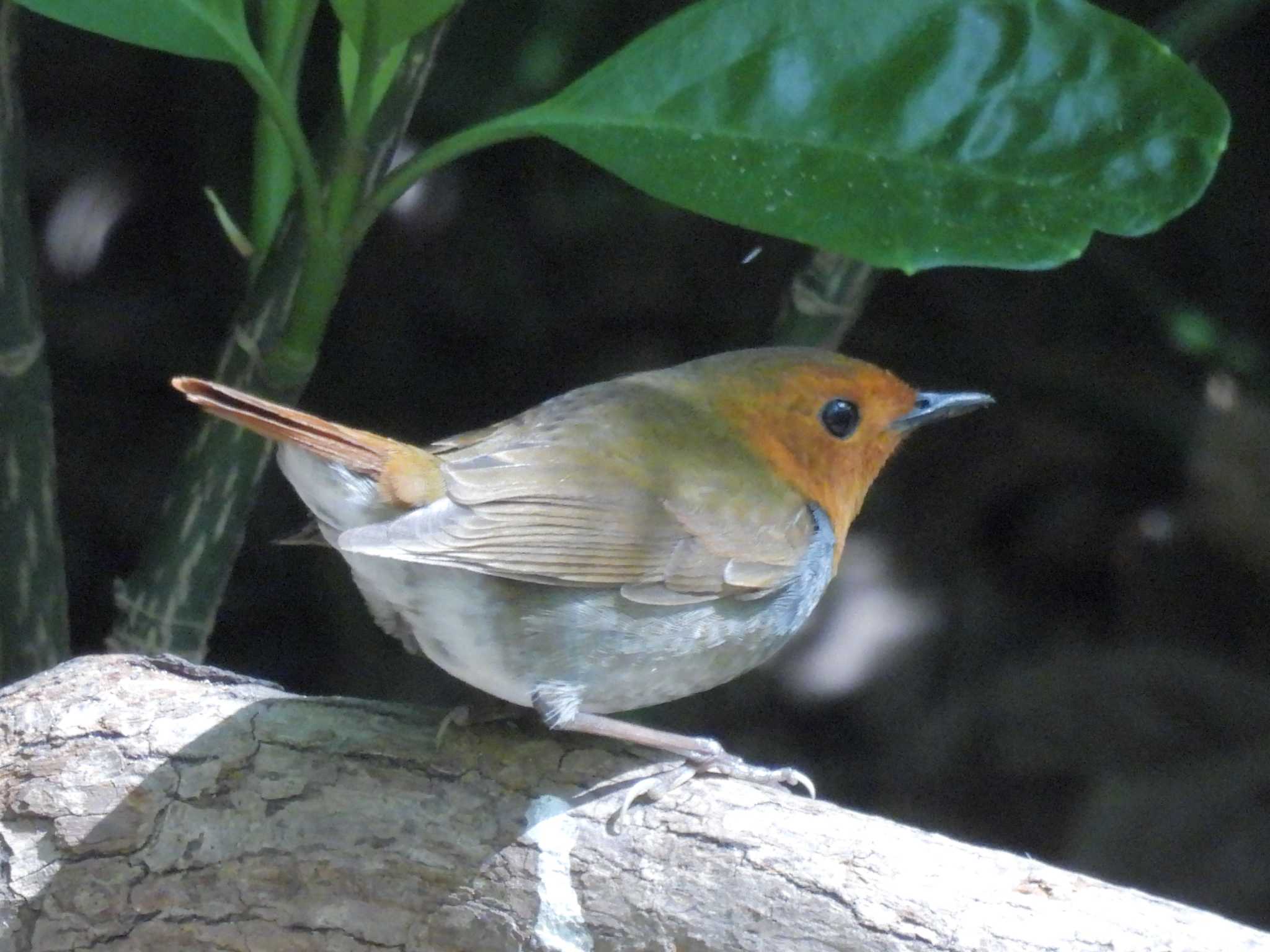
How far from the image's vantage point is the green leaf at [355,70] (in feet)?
8.50

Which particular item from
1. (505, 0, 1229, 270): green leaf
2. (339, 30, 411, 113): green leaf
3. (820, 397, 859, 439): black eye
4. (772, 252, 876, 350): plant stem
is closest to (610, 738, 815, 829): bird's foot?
(820, 397, 859, 439): black eye

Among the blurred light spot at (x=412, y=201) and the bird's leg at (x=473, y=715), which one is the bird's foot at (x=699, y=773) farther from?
the blurred light spot at (x=412, y=201)

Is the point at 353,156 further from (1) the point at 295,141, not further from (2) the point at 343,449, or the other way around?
(2) the point at 343,449

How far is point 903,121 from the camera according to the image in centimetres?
238

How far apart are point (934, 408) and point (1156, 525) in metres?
1.46

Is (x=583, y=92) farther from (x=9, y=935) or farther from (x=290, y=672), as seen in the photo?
(x=290, y=672)

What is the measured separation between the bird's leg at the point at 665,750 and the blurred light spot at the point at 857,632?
4.92 feet

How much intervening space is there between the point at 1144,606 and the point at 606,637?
87.1 inches

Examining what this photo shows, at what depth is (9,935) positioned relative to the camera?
2.30 meters

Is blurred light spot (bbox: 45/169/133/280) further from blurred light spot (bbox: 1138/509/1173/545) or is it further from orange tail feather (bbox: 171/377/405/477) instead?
blurred light spot (bbox: 1138/509/1173/545)

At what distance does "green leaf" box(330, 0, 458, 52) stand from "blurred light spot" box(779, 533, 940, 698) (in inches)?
84.4

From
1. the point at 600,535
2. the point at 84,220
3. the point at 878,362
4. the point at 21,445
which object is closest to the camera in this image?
the point at 600,535

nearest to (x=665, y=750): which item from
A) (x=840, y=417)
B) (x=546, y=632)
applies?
(x=546, y=632)

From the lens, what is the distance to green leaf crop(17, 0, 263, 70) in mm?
2344
